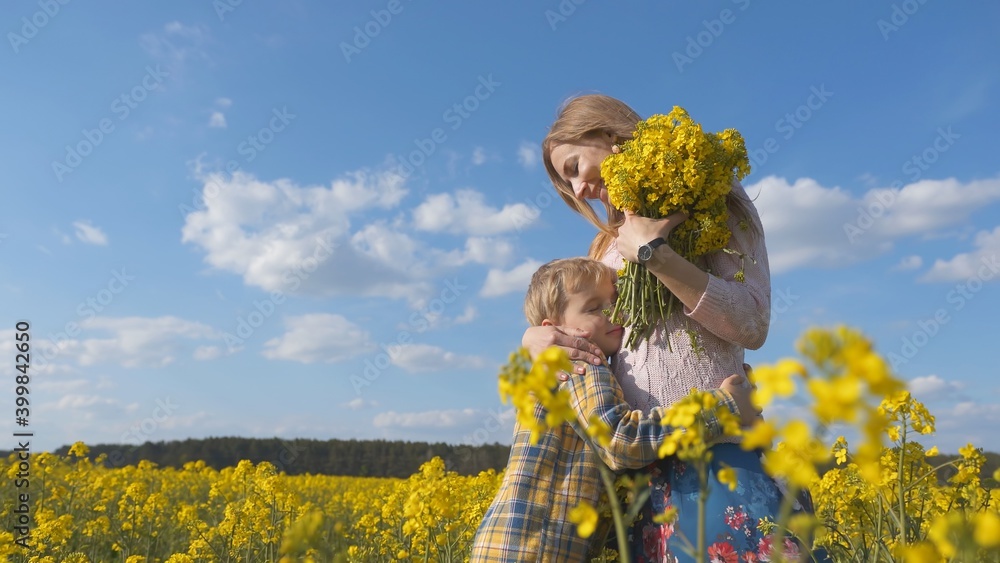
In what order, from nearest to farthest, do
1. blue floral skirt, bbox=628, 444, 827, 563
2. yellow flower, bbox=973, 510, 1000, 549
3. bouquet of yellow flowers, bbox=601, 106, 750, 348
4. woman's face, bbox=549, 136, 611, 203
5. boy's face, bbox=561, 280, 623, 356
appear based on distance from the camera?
1. yellow flower, bbox=973, 510, 1000, 549
2. blue floral skirt, bbox=628, 444, 827, 563
3. bouquet of yellow flowers, bbox=601, 106, 750, 348
4. boy's face, bbox=561, 280, 623, 356
5. woman's face, bbox=549, 136, 611, 203

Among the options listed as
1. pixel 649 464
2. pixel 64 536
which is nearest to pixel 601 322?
pixel 649 464

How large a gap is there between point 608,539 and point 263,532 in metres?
2.44

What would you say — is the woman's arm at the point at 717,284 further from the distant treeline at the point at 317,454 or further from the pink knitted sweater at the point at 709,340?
the distant treeline at the point at 317,454

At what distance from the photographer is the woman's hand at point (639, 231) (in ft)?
7.92

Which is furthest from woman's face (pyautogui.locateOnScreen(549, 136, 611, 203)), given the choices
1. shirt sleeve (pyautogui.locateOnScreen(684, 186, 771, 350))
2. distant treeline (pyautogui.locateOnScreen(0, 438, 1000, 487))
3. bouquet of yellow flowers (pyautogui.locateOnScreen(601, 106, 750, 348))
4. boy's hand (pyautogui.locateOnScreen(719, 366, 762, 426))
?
distant treeline (pyautogui.locateOnScreen(0, 438, 1000, 487))

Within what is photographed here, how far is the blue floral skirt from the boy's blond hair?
2.24 ft

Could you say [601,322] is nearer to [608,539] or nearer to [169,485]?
[608,539]

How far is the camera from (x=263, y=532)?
4012 millimetres

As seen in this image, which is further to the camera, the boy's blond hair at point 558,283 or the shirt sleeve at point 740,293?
the boy's blond hair at point 558,283

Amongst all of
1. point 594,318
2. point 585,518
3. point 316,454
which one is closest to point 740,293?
point 594,318

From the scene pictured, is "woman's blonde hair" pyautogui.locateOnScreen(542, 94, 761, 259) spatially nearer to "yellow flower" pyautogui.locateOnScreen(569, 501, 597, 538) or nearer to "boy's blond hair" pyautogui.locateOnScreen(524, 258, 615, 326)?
"boy's blond hair" pyautogui.locateOnScreen(524, 258, 615, 326)

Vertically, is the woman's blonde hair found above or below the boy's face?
above

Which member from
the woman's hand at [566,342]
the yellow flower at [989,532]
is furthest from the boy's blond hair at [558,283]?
the yellow flower at [989,532]

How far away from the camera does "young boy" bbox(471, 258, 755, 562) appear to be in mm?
2109
